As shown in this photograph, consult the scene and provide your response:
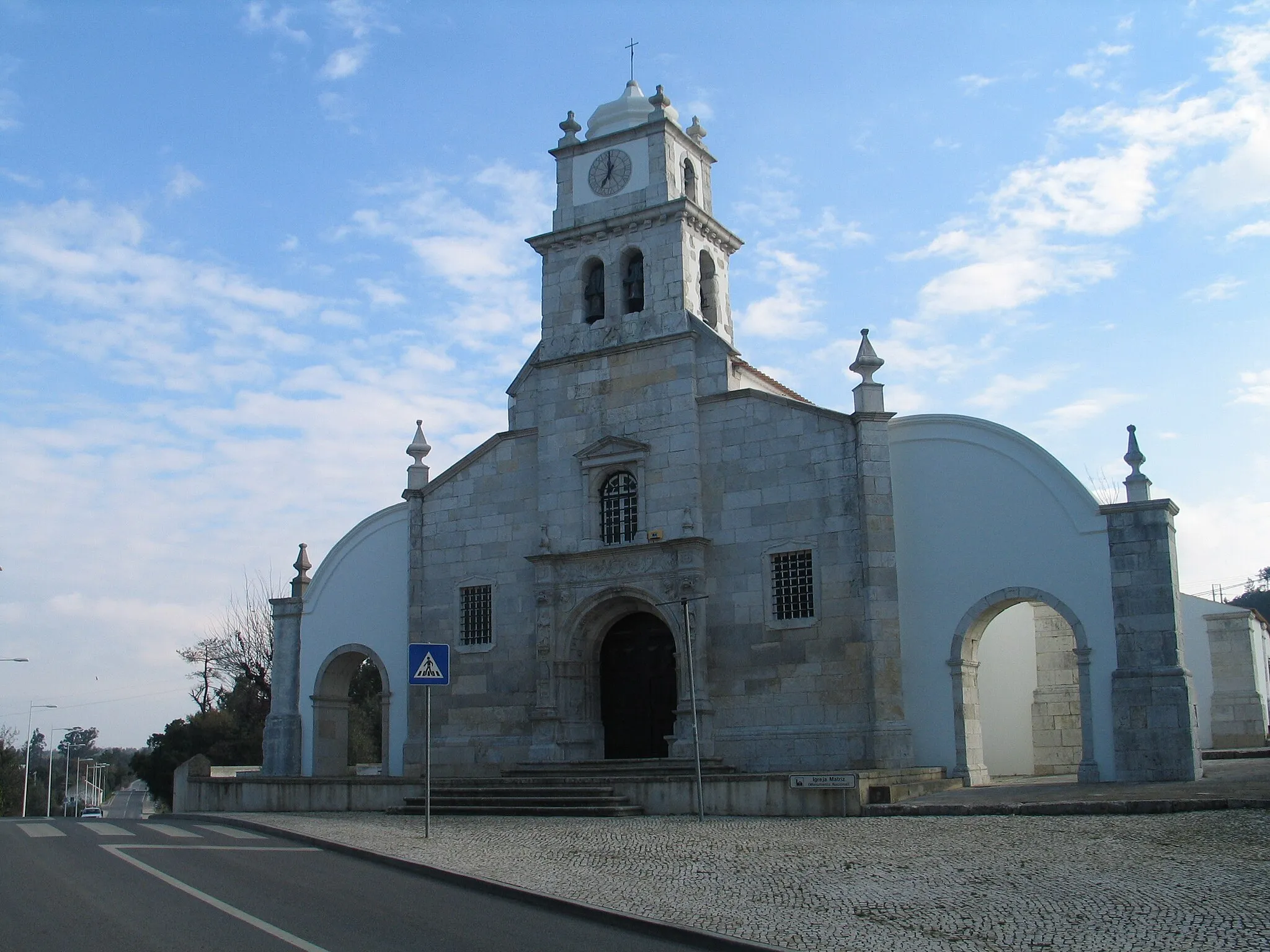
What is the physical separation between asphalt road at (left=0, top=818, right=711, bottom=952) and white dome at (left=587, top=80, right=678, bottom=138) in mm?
17821

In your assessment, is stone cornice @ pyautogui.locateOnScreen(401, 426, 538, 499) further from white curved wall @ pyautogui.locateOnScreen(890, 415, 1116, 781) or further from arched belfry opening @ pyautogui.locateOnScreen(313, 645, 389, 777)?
white curved wall @ pyautogui.locateOnScreen(890, 415, 1116, 781)

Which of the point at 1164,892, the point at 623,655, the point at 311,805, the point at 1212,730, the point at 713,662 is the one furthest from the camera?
the point at 1212,730

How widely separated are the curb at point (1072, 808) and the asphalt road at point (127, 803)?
65.4 metres

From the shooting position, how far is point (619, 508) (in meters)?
25.2

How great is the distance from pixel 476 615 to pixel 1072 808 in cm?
1435

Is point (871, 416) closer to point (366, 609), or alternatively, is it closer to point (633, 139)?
point (633, 139)

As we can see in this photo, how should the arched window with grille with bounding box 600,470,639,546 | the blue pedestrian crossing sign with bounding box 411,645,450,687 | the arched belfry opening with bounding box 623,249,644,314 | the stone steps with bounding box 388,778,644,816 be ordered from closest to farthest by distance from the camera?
the blue pedestrian crossing sign with bounding box 411,645,450,687
the stone steps with bounding box 388,778,644,816
the arched window with grille with bounding box 600,470,639,546
the arched belfry opening with bounding box 623,249,644,314

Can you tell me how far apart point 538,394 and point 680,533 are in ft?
15.9

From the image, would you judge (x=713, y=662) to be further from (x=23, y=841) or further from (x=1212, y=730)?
(x=1212, y=730)

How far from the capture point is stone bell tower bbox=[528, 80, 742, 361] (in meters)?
25.4

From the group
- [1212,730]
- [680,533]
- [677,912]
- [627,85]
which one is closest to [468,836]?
[677,912]

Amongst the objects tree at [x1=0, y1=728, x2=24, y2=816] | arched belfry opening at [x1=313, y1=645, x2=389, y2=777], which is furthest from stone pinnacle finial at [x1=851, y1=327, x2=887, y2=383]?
tree at [x1=0, y1=728, x2=24, y2=816]

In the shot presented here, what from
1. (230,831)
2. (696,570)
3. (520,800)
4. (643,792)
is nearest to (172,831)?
(230,831)

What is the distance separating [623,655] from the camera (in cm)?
2527
